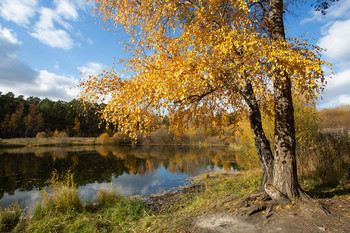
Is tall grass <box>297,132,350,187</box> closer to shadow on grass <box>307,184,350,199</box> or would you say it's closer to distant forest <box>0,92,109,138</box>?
shadow on grass <box>307,184,350,199</box>

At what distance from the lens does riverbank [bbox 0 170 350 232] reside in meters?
3.71

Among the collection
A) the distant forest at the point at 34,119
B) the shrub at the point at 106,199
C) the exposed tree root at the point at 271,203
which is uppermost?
the distant forest at the point at 34,119

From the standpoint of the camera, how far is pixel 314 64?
140 inches

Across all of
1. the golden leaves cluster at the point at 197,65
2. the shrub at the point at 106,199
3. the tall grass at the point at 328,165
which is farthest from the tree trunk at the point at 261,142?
the shrub at the point at 106,199

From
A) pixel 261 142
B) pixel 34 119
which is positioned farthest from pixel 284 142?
pixel 34 119

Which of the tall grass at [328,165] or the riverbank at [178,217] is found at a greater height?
the tall grass at [328,165]

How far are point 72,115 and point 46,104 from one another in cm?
816

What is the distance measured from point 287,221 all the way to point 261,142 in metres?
2.29

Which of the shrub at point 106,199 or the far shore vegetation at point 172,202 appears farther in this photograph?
the shrub at point 106,199

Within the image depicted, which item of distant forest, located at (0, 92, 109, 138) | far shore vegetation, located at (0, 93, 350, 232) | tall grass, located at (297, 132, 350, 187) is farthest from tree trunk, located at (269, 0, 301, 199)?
distant forest, located at (0, 92, 109, 138)

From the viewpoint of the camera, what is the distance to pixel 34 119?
173ft

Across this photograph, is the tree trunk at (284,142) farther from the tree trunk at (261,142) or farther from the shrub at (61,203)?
the shrub at (61,203)

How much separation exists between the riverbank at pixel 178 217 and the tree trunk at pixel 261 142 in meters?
0.84

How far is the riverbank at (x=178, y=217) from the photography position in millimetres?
3713
